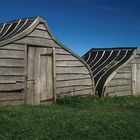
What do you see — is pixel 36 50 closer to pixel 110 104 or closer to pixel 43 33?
pixel 43 33

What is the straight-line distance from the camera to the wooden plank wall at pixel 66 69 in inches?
648

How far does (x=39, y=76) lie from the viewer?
16531 mm

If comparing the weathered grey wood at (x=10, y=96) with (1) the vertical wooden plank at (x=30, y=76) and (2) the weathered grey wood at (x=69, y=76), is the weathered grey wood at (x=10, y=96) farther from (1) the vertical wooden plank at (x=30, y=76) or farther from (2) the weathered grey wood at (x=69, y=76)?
(2) the weathered grey wood at (x=69, y=76)

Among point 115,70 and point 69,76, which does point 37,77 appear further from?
point 115,70

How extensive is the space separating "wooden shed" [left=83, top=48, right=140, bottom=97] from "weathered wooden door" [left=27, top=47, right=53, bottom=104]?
13.9 feet

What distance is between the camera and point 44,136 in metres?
9.91

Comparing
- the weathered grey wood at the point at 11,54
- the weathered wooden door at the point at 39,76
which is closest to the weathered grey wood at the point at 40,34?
the weathered wooden door at the point at 39,76

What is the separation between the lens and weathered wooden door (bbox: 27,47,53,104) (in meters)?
16.1

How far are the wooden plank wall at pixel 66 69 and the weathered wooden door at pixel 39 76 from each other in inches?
15.5

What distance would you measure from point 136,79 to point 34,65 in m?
9.21

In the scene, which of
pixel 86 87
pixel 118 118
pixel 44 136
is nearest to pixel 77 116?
pixel 118 118

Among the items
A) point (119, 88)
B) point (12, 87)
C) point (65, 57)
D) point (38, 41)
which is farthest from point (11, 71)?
point (119, 88)

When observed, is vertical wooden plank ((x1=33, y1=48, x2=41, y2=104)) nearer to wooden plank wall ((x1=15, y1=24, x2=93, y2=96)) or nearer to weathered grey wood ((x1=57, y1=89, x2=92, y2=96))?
wooden plank wall ((x1=15, y1=24, x2=93, y2=96))

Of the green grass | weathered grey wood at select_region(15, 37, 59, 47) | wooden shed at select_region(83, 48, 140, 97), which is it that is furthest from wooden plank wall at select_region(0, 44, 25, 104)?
wooden shed at select_region(83, 48, 140, 97)
